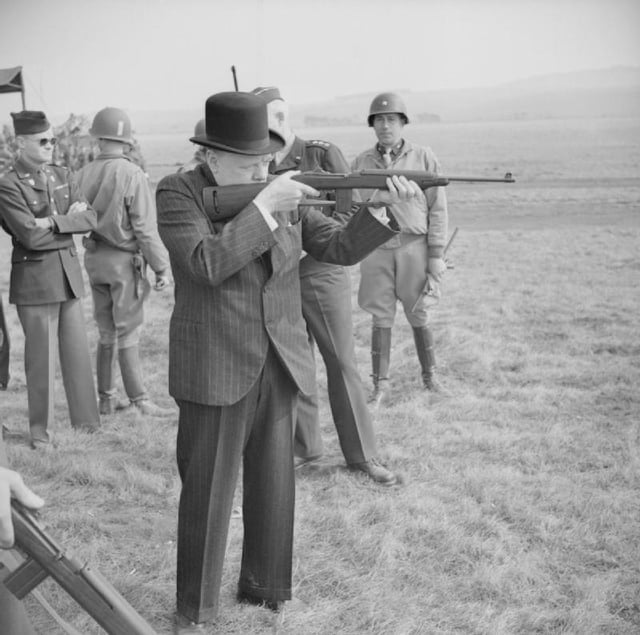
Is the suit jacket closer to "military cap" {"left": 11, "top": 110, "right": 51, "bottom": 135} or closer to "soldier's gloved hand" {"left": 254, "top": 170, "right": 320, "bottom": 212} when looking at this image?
"soldier's gloved hand" {"left": 254, "top": 170, "right": 320, "bottom": 212}

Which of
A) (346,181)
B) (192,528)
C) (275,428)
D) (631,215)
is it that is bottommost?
(631,215)

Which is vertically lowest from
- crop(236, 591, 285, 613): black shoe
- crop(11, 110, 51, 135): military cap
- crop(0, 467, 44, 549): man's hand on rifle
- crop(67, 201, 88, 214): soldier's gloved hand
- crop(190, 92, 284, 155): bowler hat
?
crop(236, 591, 285, 613): black shoe

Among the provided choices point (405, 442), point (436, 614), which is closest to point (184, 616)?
point (436, 614)

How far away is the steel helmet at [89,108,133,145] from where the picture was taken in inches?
227

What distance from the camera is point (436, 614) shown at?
138 inches

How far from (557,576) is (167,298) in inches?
302

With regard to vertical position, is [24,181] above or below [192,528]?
above

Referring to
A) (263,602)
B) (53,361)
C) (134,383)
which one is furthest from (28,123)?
(263,602)

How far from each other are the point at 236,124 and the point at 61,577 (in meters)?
1.67

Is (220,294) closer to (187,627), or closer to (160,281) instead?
(187,627)

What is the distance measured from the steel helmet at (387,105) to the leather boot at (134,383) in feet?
8.24

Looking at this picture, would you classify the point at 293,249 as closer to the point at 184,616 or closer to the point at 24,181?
the point at 184,616

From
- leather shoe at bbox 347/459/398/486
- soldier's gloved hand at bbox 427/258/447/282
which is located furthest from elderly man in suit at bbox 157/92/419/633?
soldier's gloved hand at bbox 427/258/447/282

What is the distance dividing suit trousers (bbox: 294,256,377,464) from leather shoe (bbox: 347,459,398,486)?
38 mm
